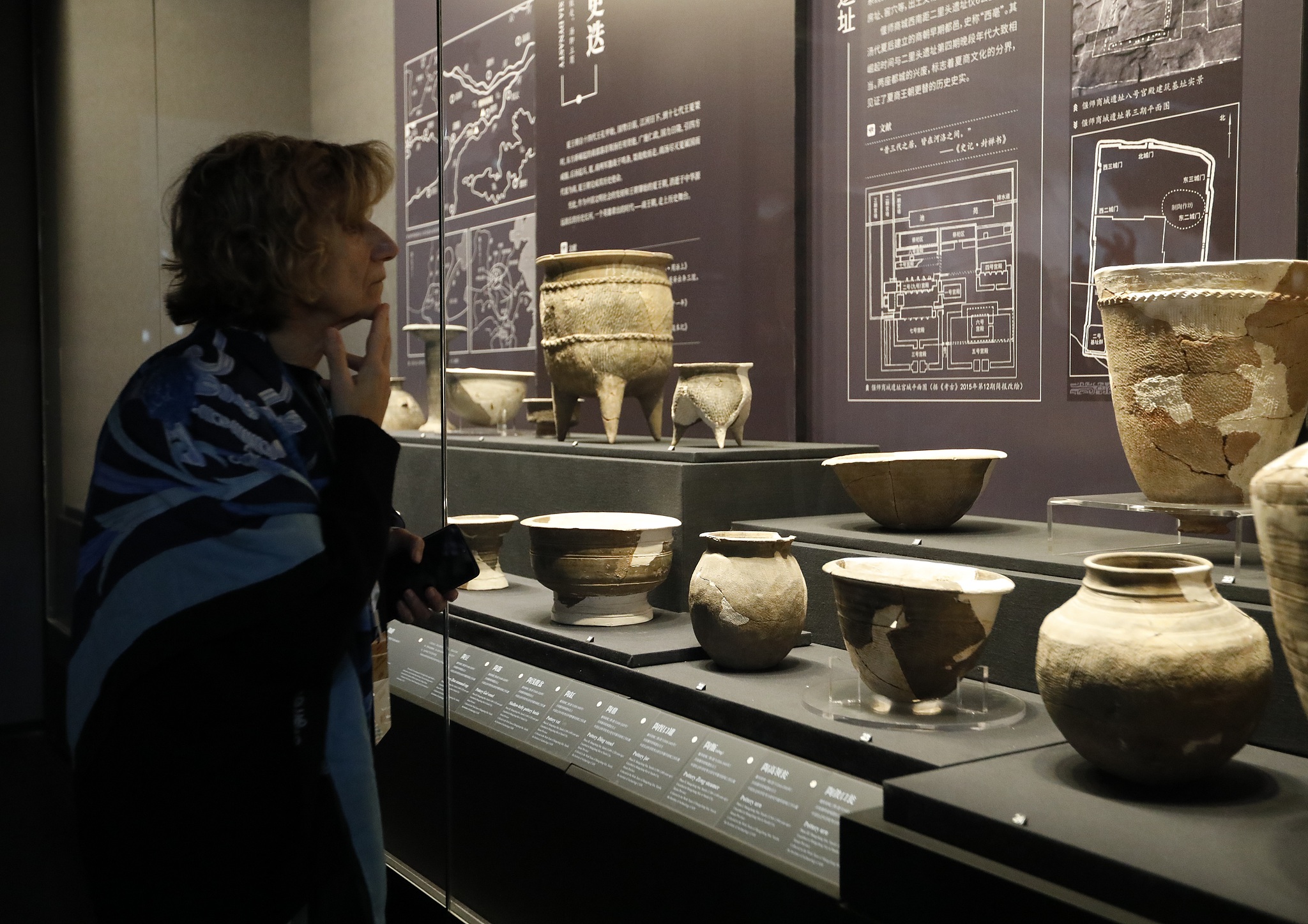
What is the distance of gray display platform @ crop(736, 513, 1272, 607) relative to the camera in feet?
7.02

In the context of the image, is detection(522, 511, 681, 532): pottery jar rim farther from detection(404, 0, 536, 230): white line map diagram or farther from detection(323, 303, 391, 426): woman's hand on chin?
detection(323, 303, 391, 426): woman's hand on chin

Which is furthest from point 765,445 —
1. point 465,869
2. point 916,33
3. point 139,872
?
point 139,872

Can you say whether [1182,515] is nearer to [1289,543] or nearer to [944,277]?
[1289,543]

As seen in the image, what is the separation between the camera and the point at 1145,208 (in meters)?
2.67

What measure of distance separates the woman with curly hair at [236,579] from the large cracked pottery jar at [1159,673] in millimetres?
902

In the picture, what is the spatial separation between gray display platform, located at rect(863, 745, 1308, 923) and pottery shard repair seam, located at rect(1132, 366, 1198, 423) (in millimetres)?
642

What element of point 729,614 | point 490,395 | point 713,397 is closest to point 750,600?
point 729,614

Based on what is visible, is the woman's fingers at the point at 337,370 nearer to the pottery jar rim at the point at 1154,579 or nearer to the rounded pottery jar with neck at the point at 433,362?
the rounded pottery jar with neck at the point at 433,362

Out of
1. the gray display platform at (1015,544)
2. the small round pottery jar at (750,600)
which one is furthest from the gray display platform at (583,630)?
the gray display platform at (1015,544)

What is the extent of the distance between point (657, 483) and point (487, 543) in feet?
1.61

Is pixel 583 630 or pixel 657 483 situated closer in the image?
pixel 583 630

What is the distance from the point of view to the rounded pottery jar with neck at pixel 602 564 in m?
2.81

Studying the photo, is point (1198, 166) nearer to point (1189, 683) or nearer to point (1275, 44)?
point (1275, 44)

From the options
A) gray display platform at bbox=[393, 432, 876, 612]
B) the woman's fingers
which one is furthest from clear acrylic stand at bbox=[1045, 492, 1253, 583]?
the woman's fingers
